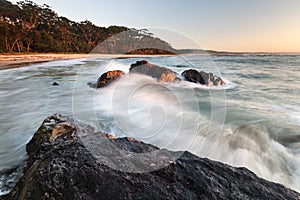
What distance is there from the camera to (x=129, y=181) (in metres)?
1.28

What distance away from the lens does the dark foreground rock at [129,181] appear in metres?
1.19

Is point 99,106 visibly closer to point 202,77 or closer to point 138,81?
point 138,81

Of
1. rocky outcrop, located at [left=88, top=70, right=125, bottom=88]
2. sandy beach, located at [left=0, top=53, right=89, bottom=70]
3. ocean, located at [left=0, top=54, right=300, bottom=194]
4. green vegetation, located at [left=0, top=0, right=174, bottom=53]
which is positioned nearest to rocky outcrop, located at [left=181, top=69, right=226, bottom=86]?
ocean, located at [left=0, top=54, right=300, bottom=194]

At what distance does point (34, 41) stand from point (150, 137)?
3930 cm

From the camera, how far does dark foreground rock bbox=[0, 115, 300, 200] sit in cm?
119

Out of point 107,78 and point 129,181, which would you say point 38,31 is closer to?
point 107,78

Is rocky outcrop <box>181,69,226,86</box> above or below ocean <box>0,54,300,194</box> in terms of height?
above

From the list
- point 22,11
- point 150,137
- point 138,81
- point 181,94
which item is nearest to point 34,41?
A: point 22,11

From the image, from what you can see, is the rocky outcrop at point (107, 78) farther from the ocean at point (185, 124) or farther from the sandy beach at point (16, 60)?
the sandy beach at point (16, 60)

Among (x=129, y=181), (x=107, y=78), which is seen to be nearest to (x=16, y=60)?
(x=107, y=78)

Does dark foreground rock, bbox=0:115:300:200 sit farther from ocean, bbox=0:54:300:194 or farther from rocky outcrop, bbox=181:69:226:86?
rocky outcrop, bbox=181:69:226:86

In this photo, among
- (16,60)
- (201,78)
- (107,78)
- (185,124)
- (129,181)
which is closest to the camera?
(129,181)

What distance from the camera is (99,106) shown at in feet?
17.2

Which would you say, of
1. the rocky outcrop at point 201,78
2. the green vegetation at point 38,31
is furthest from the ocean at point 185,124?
the green vegetation at point 38,31
